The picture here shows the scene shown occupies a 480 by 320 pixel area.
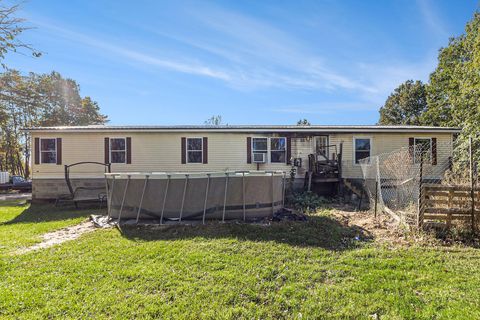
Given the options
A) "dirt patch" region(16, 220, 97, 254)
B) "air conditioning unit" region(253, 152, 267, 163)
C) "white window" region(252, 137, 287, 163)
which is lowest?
"dirt patch" region(16, 220, 97, 254)

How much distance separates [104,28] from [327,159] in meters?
10.3

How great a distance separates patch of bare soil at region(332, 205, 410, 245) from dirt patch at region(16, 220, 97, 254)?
22.7ft

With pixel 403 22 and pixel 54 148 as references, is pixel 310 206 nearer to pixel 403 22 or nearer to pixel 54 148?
pixel 403 22

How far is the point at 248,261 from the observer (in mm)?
4168

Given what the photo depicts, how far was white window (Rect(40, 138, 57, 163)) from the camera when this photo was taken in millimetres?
12078

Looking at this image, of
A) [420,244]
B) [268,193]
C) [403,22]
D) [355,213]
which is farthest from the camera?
[403,22]

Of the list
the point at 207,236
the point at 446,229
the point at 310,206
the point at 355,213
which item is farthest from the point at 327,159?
the point at 207,236

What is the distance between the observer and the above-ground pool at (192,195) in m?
6.80

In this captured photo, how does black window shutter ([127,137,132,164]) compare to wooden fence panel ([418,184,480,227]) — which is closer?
wooden fence panel ([418,184,480,227])

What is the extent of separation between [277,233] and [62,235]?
17.8 ft

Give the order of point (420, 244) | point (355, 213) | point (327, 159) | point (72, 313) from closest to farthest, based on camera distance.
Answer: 1. point (72, 313)
2. point (420, 244)
3. point (355, 213)
4. point (327, 159)

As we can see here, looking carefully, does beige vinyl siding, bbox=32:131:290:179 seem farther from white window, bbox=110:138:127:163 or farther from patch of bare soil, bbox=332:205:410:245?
patch of bare soil, bbox=332:205:410:245

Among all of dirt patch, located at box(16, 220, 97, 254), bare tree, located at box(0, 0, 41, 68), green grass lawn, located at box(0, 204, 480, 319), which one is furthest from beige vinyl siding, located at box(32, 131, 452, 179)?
bare tree, located at box(0, 0, 41, 68)

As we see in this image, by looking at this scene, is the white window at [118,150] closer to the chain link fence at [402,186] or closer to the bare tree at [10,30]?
the bare tree at [10,30]
